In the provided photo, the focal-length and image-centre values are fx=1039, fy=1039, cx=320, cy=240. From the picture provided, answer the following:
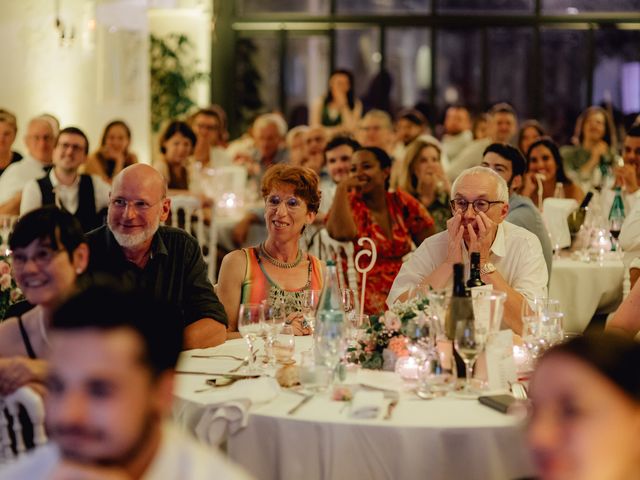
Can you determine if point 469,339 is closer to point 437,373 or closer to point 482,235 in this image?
point 437,373

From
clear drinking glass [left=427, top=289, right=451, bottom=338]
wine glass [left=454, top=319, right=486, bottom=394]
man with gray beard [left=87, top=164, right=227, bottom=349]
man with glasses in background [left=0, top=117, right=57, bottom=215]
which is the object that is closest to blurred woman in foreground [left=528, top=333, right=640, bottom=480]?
wine glass [left=454, top=319, right=486, bottom=394]

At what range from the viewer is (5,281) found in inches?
153

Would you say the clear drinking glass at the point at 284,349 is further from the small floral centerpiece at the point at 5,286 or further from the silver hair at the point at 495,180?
the silver hair at the point at 495,180

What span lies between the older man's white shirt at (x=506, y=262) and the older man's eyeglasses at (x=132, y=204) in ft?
3.41

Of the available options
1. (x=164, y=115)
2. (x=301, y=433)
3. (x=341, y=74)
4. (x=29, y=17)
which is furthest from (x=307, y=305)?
(x=164, y=115)

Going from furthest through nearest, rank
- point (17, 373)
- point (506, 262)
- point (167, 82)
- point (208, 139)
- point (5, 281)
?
point (167, 82), point (208, 139), point (506, 262), point (5, 281), point (17, 373)

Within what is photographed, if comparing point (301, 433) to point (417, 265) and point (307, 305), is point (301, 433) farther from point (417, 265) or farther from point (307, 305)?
point (417, 265)

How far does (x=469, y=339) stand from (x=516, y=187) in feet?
9.00

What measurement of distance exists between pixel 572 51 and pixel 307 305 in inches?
418

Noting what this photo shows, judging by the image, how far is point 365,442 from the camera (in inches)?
109

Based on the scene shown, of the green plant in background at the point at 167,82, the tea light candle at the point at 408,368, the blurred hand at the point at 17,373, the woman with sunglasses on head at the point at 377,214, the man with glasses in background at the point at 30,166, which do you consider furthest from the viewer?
the green plant in background at the point at 167,82

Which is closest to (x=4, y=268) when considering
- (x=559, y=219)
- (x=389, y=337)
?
(x=389, y=337)

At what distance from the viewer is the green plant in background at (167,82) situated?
12.2 meters

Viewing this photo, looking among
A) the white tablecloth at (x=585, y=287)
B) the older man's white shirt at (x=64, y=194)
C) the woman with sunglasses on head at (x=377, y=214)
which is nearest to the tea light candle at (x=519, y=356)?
the woman with sunglasses on head at (x=377, y=214)
